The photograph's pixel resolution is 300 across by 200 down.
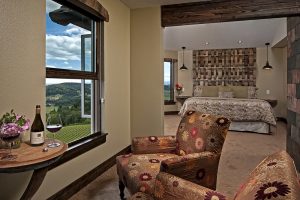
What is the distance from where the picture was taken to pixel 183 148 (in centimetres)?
228

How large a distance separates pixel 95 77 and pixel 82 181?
51.4 inches

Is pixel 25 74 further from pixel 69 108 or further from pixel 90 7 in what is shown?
pixel 90 7

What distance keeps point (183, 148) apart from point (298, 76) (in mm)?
1886

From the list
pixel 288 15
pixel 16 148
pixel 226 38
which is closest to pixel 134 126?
pixel 16 148

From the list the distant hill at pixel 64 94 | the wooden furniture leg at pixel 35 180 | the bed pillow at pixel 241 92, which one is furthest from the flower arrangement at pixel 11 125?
the bed pillow at pixel 241 92

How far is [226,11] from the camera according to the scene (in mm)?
3510

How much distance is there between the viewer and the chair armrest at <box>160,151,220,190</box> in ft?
5.53

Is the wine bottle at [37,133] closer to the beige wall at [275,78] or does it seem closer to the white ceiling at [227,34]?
the white ceiling at [227,34]

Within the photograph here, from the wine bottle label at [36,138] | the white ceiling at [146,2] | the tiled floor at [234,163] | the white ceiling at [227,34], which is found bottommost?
the tiled floor at [234,163]

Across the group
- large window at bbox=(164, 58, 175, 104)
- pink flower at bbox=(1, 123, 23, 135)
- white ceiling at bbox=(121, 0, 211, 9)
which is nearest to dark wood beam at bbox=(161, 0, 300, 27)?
white ceiling at bbox=(121, 0, 211, 9)

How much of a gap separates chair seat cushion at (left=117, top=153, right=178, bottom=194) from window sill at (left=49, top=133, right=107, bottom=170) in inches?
22.9

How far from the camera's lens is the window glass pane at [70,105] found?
2438mm

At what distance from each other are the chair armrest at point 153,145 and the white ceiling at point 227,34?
4879mm

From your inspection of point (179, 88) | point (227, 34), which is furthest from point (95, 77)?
point (179, 88)
